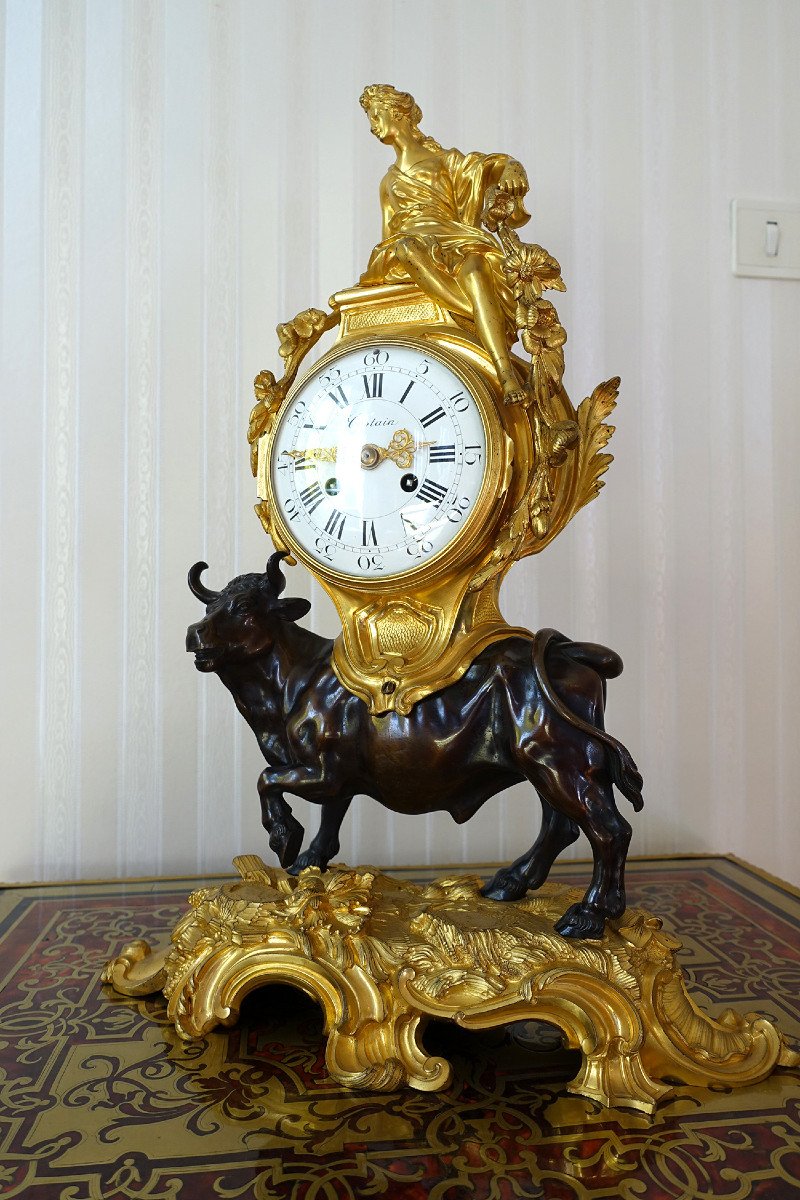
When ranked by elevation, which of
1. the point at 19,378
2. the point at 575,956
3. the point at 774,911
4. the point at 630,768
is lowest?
the point at 774,911

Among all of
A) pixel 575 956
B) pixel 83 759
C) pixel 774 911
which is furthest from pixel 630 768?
pixel 83 759

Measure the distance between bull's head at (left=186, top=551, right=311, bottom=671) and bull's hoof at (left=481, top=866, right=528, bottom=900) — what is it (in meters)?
0.36

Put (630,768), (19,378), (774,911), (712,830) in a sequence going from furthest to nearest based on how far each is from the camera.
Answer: (712,830)
(19,378)
(774,911)
(630,768)

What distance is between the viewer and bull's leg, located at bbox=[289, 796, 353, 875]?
1.06 m

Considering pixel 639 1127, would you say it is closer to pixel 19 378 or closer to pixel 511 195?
pixel 511 195

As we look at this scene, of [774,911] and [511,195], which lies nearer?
[511,195]

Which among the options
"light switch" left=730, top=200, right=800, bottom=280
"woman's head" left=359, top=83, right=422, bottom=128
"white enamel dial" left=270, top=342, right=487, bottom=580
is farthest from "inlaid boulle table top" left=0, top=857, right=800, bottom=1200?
"light switch" left=730, top=200, right=800, bottom=280

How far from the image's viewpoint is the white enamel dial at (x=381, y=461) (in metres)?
0.97

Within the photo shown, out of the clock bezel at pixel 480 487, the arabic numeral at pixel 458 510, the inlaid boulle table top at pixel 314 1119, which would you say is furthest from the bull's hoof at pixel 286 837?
the arabic numeral at pixel 458 510

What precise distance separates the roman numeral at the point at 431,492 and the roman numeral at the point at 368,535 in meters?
0.06

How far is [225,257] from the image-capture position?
164 centimetres

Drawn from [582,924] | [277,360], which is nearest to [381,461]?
[582,924]

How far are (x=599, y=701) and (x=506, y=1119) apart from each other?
0.38 m

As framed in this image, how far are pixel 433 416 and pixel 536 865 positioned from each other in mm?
496
